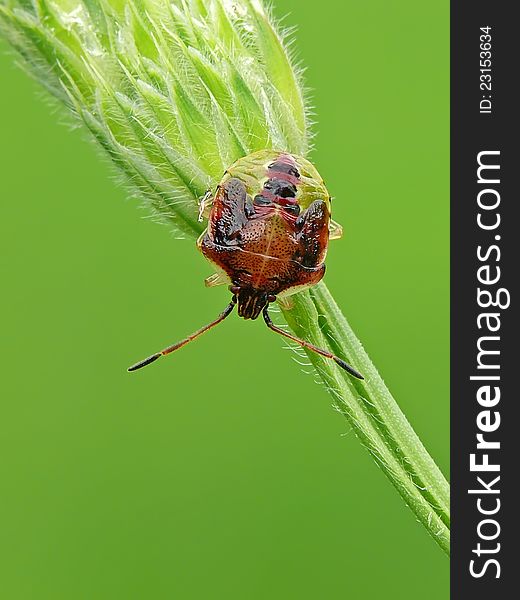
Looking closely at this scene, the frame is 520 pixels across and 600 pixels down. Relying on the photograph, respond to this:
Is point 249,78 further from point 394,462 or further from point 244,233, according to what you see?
point 394,462

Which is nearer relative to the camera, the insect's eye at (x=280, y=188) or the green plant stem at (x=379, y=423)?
the green plant stem at (x=379, y=423)

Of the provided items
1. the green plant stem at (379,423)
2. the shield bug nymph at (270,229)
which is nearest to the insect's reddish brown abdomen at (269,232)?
the shield bug nymph at (270,229)

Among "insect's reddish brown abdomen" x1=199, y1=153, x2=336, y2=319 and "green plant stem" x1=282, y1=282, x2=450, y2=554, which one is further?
"insect's reddish brown abdomen" x1=199, y1=153, x2=336, y2=319

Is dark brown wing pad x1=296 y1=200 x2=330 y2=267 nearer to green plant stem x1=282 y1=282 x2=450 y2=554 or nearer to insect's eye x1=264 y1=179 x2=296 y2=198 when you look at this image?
insect's eye x1=264 y1=179 x2=296 y2=198

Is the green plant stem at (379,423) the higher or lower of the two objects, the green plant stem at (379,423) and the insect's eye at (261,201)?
the lower

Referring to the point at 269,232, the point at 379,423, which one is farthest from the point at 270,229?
the point at 379,423

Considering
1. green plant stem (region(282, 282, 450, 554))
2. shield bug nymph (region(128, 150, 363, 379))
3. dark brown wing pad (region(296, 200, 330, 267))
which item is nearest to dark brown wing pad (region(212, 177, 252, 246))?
shield bug nymph (region(128, 150, 363, 379))

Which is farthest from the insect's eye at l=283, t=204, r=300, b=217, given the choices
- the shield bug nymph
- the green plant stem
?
the green plant stem

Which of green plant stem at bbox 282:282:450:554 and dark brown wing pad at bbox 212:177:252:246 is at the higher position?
dark brown wing pad at bbox 212:177:252:246

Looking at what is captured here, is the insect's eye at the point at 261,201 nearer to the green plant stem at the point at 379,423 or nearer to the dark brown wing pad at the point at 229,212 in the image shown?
the dark brown wing pad at the point at 229,212
